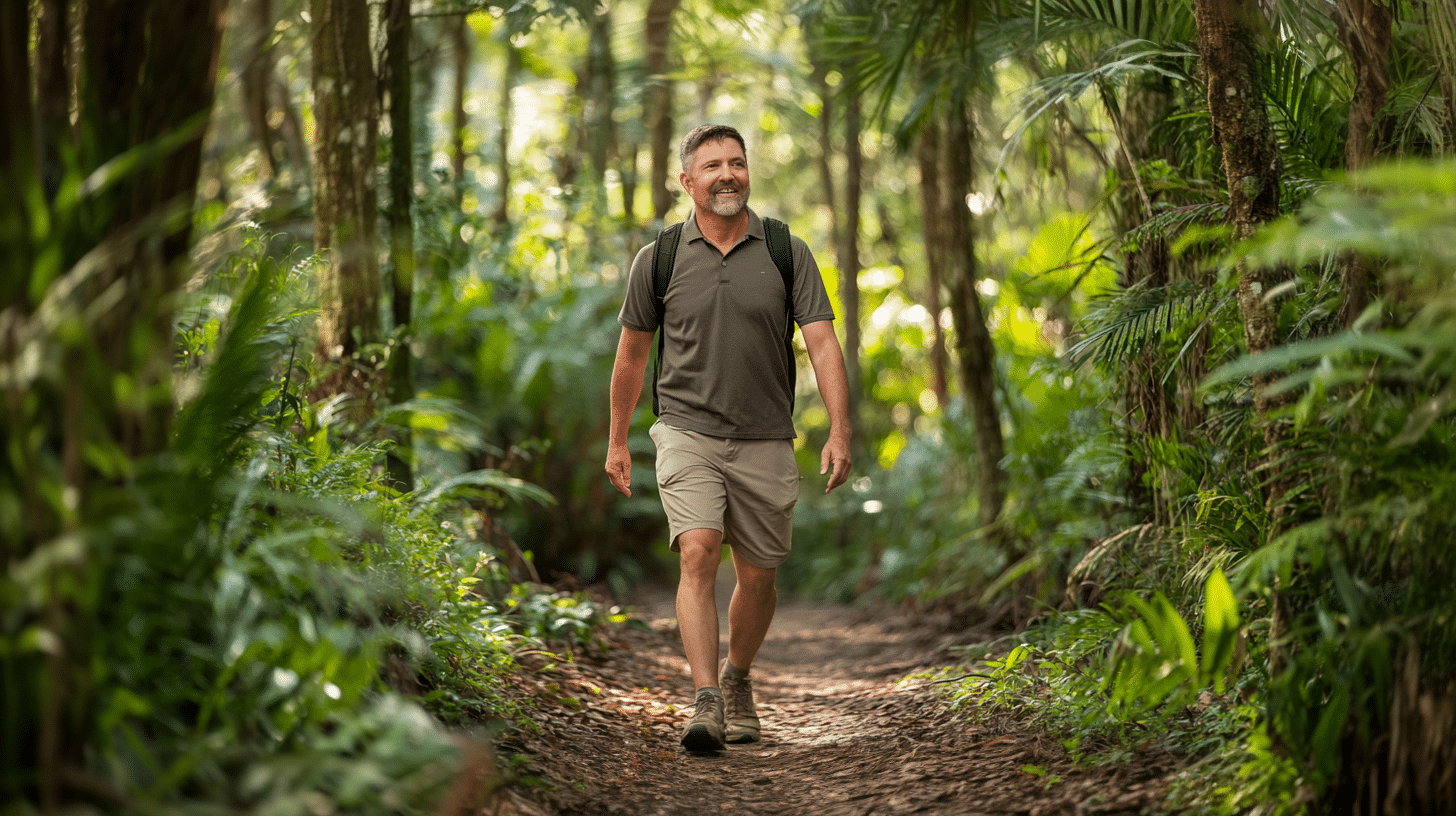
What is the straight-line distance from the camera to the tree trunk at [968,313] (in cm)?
643

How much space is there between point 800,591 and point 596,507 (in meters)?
3.51

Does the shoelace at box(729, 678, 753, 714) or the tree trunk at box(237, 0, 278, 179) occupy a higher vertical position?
the tree trunk at box(237, 0, 278, 179)

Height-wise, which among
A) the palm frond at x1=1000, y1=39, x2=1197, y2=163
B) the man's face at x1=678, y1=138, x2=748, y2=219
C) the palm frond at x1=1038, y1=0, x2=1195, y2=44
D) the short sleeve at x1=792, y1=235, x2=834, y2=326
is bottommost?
the short sleeve at x1=792, y1=235, x2=834, y2=326

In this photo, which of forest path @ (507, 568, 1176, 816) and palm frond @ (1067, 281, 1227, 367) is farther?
palm frond @ (1067, 281, 1227, 367)

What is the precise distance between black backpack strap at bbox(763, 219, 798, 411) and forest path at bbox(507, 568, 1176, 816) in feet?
4.23

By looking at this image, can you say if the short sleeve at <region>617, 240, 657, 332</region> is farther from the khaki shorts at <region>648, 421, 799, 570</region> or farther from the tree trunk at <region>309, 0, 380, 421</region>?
the tree trunk at <region>309, 0, 380, 421</region>

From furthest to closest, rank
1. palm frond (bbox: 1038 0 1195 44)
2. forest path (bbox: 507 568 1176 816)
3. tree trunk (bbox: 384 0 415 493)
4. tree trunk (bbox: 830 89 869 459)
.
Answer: tree trunk (bbox: 830 89 869 459), tree trunk (bbox: 384 0 415 493), palm frond (bbox: 1038 0 1195 44), forest path (bbox: 507 568 1176 816)

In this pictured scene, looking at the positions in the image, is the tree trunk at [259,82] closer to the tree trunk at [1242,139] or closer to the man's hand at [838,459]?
the man's hand at [838,459]

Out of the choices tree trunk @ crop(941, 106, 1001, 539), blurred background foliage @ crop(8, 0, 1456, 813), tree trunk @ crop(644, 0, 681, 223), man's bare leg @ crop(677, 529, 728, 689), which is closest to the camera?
blurred background foliage @ crop(8, 0, 1456, 813)

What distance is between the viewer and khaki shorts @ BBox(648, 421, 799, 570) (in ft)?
12.3

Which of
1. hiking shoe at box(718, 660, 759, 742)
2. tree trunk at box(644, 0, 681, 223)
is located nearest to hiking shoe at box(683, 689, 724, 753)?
hiking shoe at box(718, 660, 759, 742)

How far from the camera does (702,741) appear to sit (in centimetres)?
352

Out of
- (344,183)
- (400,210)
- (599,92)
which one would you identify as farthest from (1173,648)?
(599,92)

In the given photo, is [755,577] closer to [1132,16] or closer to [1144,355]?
[1144,355]
